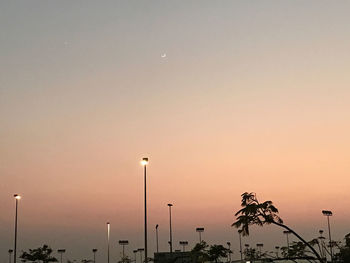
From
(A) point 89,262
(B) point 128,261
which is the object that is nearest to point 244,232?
(B) point 128,261

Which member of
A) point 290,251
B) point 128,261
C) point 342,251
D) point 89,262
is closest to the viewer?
point 342,251

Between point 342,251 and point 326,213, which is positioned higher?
point 326,213

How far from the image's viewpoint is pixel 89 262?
6698 inches

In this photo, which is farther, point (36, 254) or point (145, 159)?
point (36, 254)

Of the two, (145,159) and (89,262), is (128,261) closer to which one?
(89,262)

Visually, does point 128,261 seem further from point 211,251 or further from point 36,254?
point 211,251

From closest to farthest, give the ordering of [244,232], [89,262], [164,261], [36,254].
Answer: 1. [244,232]
2. [164,261]
3. [36,254]
4. [89,262]

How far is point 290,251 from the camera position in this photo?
2987 inches

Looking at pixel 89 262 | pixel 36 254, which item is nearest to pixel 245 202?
pixel 36 254

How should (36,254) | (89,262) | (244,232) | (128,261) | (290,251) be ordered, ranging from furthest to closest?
(89,262), (128,261), (36,254), (290,251), (244,232)

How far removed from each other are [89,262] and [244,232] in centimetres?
14006

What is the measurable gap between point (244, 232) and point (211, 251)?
52.2 meters

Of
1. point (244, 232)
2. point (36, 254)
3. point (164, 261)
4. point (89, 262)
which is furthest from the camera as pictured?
point (89, 262)

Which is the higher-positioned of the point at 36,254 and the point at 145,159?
the point at 145,159
